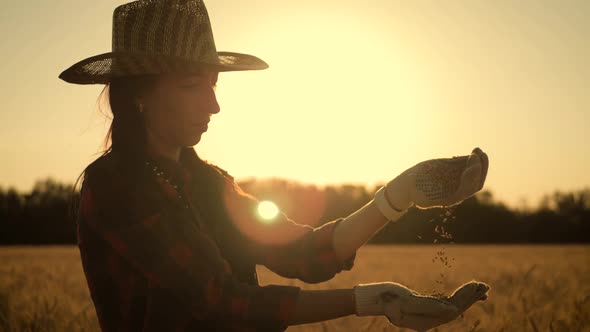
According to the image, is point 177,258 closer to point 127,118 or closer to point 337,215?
point 127,118

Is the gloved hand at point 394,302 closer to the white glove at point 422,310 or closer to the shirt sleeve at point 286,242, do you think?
the white glove at point 422,310

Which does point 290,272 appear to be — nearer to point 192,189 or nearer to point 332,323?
point 192,189

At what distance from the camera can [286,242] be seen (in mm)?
2600

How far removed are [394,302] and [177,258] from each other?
623 mm

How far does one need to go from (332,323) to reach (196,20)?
2592 millimetres

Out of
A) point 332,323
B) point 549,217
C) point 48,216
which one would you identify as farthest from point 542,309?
point 549,217

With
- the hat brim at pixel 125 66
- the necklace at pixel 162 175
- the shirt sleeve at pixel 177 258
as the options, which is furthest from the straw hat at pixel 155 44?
the shirt sleeve at pixel 177 258

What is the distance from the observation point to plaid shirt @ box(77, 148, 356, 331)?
2.05 metres

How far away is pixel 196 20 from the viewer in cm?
266

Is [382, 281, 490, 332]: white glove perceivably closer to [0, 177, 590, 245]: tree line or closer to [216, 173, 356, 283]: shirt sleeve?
[216, 173, 356, 283]: shirt sleeve

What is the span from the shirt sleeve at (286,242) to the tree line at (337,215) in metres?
49.0

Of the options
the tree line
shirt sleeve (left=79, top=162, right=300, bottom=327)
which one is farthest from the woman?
the tree line

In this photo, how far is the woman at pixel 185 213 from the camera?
6.71 ft

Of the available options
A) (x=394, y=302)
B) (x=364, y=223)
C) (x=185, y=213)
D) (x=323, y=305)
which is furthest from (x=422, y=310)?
(x=185, y=213)
